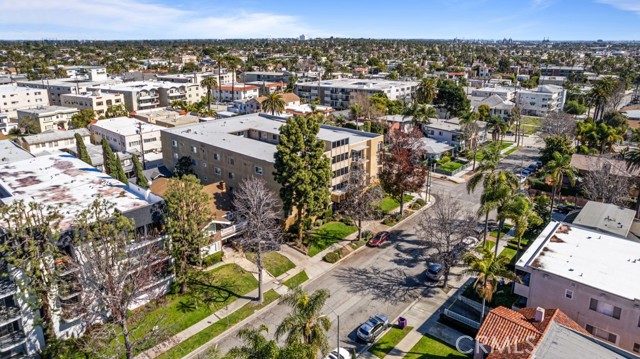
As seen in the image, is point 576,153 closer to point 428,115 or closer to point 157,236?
point 428,115

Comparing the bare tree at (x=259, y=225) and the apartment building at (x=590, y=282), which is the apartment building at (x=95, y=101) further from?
the apartment building at (x=590, y=282)

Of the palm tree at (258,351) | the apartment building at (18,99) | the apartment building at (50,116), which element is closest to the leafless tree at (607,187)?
the palm tree at (258,351)

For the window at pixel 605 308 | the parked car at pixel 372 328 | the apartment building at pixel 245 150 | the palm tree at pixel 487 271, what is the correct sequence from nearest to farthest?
the window at pixel 605 308
the palm tree at pixel 487 271
the parked car at pixel 372 328
the apartment building at pixel 245 150

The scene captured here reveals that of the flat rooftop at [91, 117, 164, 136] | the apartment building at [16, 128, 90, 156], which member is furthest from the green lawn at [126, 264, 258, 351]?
the apartment building at [16, 128, 90, 156]

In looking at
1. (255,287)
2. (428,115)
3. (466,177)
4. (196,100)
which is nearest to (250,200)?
(255,287)

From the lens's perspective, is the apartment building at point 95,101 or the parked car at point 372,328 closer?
the parked car at point 372,328

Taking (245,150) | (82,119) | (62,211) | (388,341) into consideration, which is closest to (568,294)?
(388,341)

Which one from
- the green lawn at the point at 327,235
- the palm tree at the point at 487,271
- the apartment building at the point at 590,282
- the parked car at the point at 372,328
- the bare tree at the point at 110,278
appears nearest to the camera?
the bare tree at the point at 110,278
